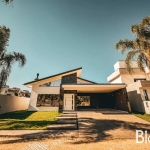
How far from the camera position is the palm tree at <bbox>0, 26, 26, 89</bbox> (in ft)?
32.6

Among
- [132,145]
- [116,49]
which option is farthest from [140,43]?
[132,145]

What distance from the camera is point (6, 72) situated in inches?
399

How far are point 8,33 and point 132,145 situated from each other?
13736 mm

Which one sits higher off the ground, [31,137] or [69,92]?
[69,92]

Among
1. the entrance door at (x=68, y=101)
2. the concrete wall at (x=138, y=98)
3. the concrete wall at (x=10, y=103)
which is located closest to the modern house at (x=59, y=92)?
the entrance door at (x=68, y=101)

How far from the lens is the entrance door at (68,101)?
1545 cm

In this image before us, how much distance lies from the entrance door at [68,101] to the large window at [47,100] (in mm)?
1402

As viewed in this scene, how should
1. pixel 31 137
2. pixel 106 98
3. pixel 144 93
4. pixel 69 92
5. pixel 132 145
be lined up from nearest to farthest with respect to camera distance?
pixel 132 145, pixel 31 137, pixel 144 93, pixel 69 92, pixel 106 98

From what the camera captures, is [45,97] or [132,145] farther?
[45,97]

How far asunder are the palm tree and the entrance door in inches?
323

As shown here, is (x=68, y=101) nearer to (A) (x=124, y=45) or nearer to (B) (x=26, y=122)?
(B) (x=26, y=122)

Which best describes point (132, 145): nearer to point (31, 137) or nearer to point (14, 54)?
point (31, 137)

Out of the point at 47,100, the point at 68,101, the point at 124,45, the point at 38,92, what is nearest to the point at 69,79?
the point at 68,101

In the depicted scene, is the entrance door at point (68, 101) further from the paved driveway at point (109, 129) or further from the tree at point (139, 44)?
the tree at point (139, 44)
